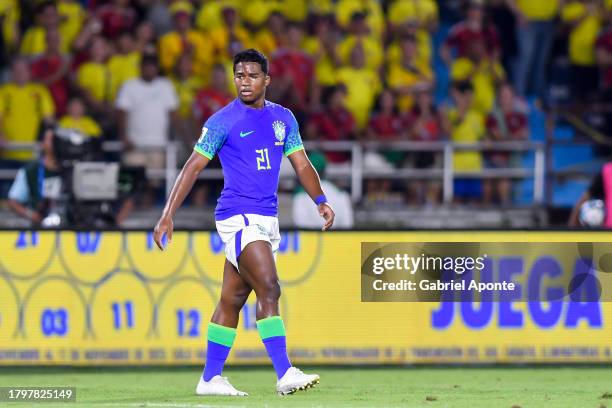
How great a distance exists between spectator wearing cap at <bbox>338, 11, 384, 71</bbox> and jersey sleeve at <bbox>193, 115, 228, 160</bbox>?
8.91 meters

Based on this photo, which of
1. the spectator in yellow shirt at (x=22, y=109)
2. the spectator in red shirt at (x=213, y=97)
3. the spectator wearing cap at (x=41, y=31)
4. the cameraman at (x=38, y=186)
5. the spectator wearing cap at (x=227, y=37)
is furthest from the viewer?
the spectator wearing cap at (x=227, y=37)

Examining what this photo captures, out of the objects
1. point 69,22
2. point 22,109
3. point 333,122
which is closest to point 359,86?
point 333,122

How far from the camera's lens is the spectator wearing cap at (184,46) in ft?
59.2

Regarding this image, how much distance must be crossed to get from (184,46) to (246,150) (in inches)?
337

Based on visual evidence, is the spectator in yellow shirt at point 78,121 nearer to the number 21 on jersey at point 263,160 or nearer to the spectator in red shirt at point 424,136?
the spectator in red shirt at point 424,136

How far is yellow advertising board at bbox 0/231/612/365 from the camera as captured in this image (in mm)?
12398

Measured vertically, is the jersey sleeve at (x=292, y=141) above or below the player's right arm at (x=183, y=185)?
above

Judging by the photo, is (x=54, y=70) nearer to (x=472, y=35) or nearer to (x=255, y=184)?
(x=472, y=35)

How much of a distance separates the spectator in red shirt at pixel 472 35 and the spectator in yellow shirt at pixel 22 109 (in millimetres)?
5223

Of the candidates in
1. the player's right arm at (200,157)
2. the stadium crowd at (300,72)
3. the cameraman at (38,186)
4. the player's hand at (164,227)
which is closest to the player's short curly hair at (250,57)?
the player's right arm at (200,157)

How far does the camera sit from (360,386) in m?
10.9

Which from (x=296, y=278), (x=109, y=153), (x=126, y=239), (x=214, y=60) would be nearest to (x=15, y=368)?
(x=126, y=239)

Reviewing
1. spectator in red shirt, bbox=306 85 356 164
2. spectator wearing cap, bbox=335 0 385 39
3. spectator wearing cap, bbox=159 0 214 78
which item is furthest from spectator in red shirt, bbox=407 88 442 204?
spectator wearing cap, bbox=159 0 214 78

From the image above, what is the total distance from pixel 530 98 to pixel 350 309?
7.90 meters
